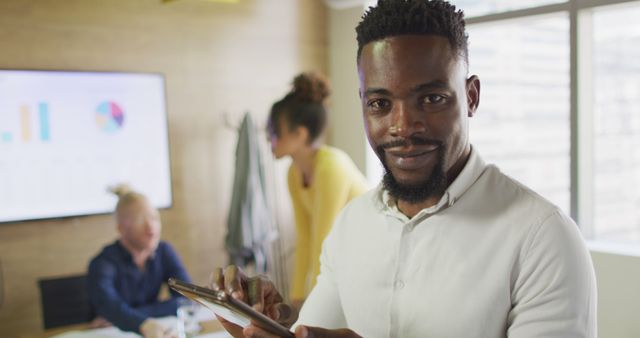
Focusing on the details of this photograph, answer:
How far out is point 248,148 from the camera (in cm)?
386

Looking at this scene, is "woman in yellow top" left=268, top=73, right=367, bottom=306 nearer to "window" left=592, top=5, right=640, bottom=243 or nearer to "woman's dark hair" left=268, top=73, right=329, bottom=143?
"woman's dark hair" left=268, top=73, right=329, bottom=143

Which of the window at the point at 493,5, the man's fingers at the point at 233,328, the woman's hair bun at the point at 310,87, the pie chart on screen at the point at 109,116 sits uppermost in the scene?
the window at the point at 493,5

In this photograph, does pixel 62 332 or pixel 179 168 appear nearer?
pixel 62 332

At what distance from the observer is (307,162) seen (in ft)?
9.60

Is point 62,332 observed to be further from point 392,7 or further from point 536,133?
point 536,133

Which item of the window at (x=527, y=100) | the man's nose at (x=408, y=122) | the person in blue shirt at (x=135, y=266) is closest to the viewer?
the man's nose at (x=408, y=122)

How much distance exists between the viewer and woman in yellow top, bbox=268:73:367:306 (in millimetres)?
2742

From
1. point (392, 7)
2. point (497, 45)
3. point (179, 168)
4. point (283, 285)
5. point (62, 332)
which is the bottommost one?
point (283, 285)

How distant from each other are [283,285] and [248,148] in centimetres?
113

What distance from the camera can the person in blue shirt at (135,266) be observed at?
2637 mm

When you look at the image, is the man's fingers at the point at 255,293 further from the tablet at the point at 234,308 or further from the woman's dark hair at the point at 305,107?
the woman's dark hair at the point at 305,107

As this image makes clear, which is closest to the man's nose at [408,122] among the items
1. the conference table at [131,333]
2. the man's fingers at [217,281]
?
the man's fingers at [217,281]

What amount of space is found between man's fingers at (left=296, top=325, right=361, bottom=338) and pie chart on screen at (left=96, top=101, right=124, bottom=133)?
2.93 metres

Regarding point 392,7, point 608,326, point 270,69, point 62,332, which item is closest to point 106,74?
point 270,69
